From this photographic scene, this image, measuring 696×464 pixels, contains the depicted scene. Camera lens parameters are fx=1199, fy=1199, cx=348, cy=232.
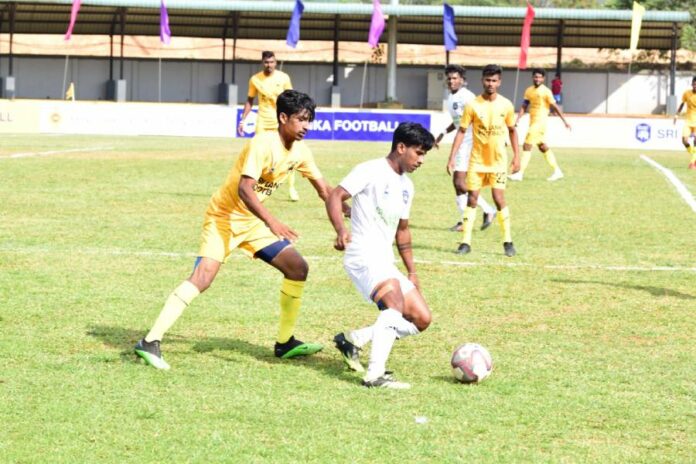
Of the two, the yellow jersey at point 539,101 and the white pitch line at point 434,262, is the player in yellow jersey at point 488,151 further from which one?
the yellow jersey at point 539,101

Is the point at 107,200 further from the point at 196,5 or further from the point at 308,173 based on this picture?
the point at 196,5

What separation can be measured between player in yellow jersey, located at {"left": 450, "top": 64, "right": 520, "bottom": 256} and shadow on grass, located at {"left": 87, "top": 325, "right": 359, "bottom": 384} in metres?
5.87

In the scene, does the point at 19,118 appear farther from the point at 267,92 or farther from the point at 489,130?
the point at 489,130

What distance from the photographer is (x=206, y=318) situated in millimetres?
9938

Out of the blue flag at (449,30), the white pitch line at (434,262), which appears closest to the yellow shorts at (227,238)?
the white pitch line at (434,262)

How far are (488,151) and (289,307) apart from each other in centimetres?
650

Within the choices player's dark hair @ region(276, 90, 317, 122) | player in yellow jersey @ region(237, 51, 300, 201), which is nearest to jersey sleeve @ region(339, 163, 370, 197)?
player's dark hair @ region(276, 90, 317, 122)

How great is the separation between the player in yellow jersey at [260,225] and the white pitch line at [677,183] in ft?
43.7

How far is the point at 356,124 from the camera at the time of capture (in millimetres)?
41688

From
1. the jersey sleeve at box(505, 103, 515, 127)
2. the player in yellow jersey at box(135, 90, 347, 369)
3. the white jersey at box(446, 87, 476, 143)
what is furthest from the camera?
the white jersey at box(446, 87, 476, 143)

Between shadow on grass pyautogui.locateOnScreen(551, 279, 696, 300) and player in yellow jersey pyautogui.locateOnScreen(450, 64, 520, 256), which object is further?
player in yellow jersey pyautogui.locateOnScreen(450, 64, 520, 256)

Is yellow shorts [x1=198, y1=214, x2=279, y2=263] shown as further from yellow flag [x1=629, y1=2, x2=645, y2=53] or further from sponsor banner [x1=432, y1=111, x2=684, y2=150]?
yellow flag [x1=629, y1=2, x2=645, y2=53]

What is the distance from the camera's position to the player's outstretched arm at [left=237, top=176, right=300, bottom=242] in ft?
25.8

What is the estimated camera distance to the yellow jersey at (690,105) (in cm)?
2836
